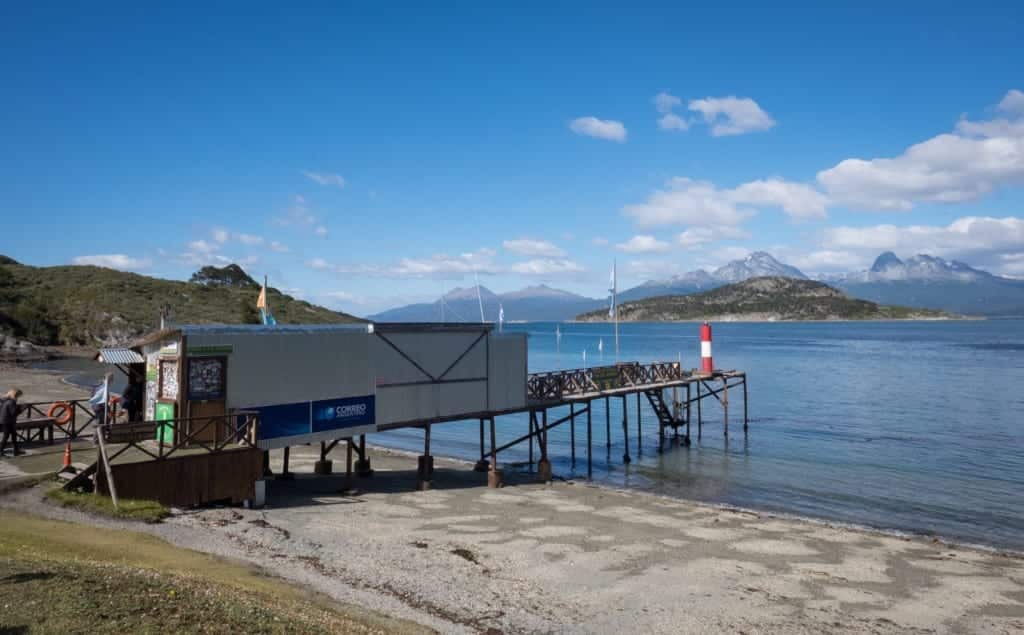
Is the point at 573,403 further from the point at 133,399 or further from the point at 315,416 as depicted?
the point at 133,399

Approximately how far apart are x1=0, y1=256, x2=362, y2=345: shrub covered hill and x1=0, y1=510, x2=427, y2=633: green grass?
64.9 m

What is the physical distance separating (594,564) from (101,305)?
8374 cm

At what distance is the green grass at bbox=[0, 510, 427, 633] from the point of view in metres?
8.50

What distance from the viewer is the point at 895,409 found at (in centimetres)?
5288

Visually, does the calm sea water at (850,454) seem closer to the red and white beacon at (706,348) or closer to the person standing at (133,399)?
the red and white beacon at (706,348)

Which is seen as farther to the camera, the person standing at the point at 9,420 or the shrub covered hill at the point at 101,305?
the shrub covered hill at the point at 101,305

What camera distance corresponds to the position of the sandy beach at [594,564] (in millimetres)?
13750

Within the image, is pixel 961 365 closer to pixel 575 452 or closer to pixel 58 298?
pixel 575 452

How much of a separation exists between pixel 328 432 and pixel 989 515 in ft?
75.6

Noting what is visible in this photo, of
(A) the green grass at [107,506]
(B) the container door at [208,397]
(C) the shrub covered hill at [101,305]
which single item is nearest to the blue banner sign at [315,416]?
(B) the container door at [208,397]

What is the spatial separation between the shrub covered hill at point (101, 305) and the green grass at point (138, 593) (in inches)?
2554

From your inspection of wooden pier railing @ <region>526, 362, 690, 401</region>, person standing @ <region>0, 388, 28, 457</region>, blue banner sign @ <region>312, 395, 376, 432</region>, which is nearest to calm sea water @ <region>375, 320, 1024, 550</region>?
wooden pier railing @ <region>526, 362, 690, 401</region>

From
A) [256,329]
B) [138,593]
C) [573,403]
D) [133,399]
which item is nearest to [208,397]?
[256,329]

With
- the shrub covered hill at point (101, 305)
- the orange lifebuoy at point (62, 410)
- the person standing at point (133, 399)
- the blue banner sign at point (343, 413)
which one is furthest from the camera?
the shrub covered hill at point (101, 305)
